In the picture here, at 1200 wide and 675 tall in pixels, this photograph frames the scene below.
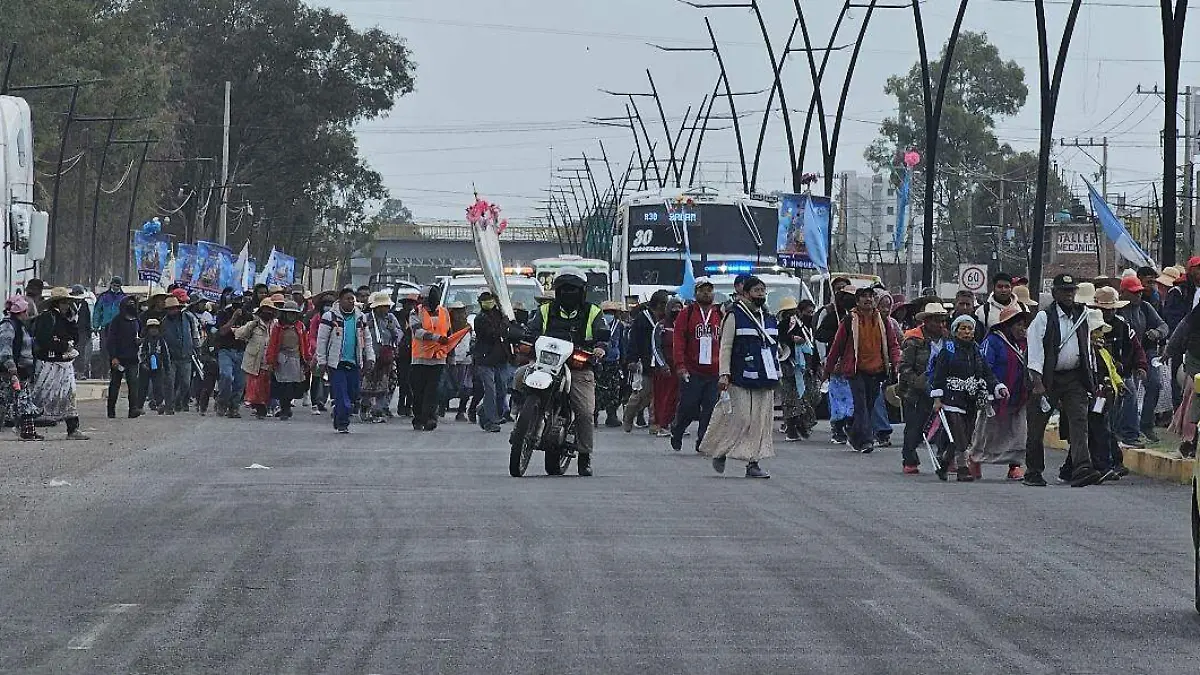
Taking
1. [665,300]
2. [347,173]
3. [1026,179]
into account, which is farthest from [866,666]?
[1026,179]

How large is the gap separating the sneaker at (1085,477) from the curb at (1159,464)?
0.70m

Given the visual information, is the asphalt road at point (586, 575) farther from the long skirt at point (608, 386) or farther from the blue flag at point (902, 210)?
the blue flag at point (902, 210)

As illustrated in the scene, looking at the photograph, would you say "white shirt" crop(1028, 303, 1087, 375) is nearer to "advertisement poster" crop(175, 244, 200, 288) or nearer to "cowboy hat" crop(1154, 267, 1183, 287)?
"cowboy hat" crop(1154, 267, 1183, 287)

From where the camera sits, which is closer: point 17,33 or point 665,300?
point 665,300

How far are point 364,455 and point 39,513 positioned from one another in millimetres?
6516

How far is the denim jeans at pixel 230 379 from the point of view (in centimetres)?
2919

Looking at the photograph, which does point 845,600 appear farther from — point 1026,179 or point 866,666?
point 1026,179

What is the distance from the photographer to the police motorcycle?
57.5 ft

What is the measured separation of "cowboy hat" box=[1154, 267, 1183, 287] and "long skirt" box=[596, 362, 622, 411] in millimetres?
7650

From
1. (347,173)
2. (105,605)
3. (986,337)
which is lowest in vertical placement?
(105,605)

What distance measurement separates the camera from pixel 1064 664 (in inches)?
332

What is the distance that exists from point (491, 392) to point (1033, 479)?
915 cm

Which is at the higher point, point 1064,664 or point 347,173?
point 347,173

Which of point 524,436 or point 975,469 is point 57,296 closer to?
point 524,436
